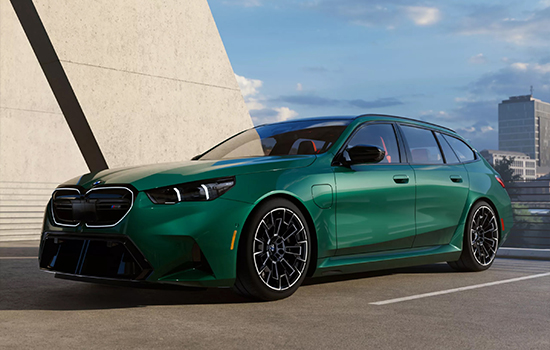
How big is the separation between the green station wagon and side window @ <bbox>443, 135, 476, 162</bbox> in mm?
441

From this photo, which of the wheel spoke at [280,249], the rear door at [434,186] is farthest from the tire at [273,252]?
the rear door at [434,186]

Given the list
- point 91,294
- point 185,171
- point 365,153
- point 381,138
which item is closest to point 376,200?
point 365,153

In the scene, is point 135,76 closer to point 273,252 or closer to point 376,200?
point 376,200

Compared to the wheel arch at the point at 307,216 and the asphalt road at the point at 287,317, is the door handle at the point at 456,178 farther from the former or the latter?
the wheel arch at the point at 307,216

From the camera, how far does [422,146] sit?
7.14 metres

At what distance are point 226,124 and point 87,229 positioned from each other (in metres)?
6.50

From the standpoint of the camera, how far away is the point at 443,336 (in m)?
4.09

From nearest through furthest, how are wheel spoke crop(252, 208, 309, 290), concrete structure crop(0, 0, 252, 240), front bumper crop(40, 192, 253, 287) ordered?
front bumper crop(40, 192, 253, 287)
wheel spoke crop(252, 208, 309, 290)
concrete structure crop(0, 0, 252, 240)

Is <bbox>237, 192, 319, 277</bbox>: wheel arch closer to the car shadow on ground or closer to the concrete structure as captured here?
the car shadow on ground

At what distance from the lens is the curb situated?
32.2ft

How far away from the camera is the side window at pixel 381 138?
638cm

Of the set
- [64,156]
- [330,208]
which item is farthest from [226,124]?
[64,156]

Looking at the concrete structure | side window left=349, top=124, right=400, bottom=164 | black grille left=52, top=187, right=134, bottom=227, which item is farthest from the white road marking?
the concrete structure

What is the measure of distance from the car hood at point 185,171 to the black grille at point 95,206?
8 cm
